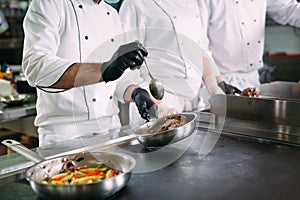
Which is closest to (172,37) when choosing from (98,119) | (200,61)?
(200,61)

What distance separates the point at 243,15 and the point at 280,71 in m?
1.17

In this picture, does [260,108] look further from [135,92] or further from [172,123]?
[135,92]

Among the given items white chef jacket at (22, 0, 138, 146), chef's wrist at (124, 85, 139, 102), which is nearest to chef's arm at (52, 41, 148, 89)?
white chef jacket at (22, 0, 138, 146)

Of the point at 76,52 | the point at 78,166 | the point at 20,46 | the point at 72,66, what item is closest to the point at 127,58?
the point at 72,66

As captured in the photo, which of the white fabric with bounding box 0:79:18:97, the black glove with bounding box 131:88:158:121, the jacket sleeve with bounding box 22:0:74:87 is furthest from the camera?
the white fabric with bounding box 0:79:18:97

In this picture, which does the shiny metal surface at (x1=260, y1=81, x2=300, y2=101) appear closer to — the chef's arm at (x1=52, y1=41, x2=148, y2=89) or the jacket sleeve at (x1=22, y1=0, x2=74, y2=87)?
the chef's arm at (x1=52, y1=41, x2=148, y2=89)

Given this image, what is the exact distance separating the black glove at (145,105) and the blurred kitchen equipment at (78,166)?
0.44 meters

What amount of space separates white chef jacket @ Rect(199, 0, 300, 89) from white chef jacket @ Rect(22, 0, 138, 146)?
1.11 metres

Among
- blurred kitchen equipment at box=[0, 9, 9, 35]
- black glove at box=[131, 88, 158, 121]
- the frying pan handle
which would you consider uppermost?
blurred kitchen equipment at box=[0, 9, 9, 35]

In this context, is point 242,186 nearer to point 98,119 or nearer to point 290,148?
point 290,148

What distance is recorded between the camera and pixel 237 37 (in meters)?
2.70

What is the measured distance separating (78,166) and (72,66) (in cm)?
37

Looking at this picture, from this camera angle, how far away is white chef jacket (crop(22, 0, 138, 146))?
4.88 ft

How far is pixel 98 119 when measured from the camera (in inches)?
66.7
